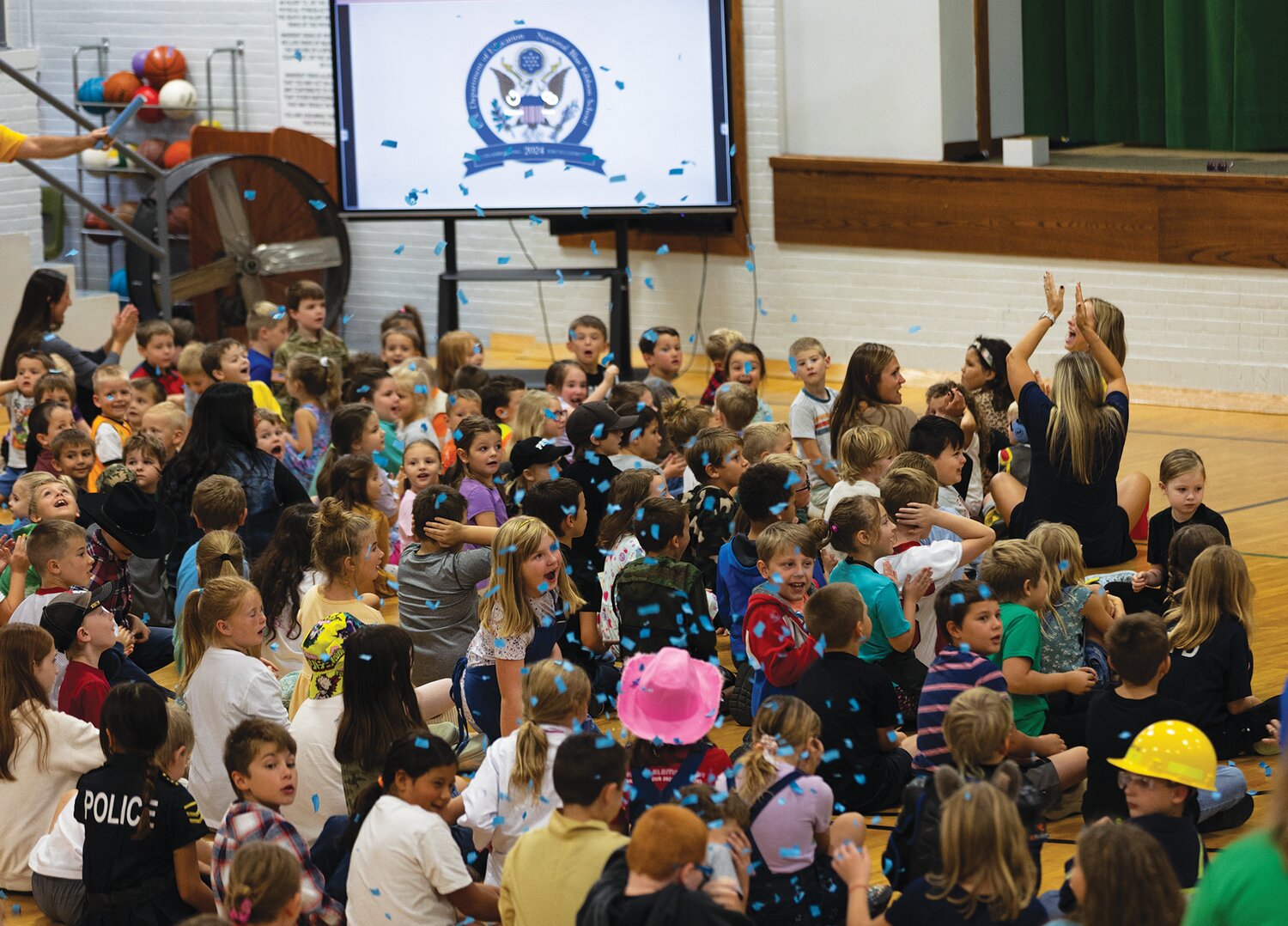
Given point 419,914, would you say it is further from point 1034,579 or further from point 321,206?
point 321,206

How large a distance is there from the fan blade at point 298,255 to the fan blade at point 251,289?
0.08 metres

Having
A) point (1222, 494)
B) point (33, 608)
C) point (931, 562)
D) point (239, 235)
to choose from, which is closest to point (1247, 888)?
point (931, 562)

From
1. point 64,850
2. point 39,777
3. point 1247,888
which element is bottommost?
point 64,850

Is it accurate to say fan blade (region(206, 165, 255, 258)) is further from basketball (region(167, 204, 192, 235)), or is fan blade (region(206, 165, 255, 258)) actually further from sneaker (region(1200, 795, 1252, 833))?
sneaker (region(1200, 795, 1252, 833))

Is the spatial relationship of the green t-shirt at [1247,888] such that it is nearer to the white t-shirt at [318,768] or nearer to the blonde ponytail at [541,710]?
the blonde ponytail at [541,710]

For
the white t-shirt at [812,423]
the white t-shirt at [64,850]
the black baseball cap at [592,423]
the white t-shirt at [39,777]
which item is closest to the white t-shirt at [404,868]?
the white t-shirt at [64,850]

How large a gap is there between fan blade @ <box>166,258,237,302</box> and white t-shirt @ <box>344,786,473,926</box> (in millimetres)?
8671

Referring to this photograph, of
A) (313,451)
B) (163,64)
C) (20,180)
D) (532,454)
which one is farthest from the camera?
(163,64)

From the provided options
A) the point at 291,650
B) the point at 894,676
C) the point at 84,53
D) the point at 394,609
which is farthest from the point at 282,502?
the point at 84,53

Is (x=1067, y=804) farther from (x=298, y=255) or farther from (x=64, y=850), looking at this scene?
(x=298, y=255)

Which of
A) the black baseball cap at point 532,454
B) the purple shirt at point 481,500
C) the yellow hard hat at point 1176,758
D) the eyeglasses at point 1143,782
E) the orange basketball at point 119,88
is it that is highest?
the orange basketball at point 119,88

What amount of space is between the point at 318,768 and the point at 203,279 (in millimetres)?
8128

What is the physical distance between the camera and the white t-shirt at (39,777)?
4.39 m

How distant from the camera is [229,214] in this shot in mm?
12133
